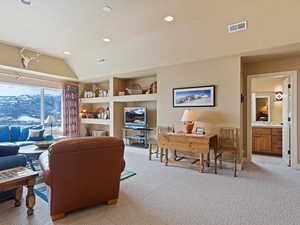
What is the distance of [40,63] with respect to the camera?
5.22 m

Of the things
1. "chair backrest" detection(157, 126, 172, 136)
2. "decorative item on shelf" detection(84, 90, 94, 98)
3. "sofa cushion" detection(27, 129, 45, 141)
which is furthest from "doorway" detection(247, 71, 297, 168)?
"sofa cushion" detection(27, 129, 45, 141)

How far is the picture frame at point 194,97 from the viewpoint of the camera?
13.1 feet

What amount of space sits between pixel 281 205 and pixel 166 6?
337 centimetres

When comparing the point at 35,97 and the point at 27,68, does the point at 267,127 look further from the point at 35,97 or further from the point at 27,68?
the point at 35,97

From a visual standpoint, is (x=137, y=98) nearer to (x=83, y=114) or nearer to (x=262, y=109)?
(x=83, y=114)

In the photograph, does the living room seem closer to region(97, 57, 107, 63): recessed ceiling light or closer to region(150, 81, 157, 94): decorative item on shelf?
region(150, 81, 157, 94): decorative item on shelf

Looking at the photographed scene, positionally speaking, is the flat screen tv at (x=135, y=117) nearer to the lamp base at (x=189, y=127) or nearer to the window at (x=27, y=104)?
the lamp base at (x=189, y=127)

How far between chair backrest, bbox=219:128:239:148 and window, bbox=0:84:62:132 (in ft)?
18.4

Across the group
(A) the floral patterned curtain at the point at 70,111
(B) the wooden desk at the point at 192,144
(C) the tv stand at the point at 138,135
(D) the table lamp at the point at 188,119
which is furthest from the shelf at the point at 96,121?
(D) the table lamp at the point at 188,119

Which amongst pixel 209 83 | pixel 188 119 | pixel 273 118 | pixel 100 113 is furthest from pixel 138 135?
pixel 273 118

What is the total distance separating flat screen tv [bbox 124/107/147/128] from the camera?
17.7 feet

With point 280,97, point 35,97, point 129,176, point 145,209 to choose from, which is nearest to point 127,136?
point 129,176

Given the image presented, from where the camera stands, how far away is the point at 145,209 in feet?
7.25

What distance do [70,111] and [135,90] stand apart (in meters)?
2.69
